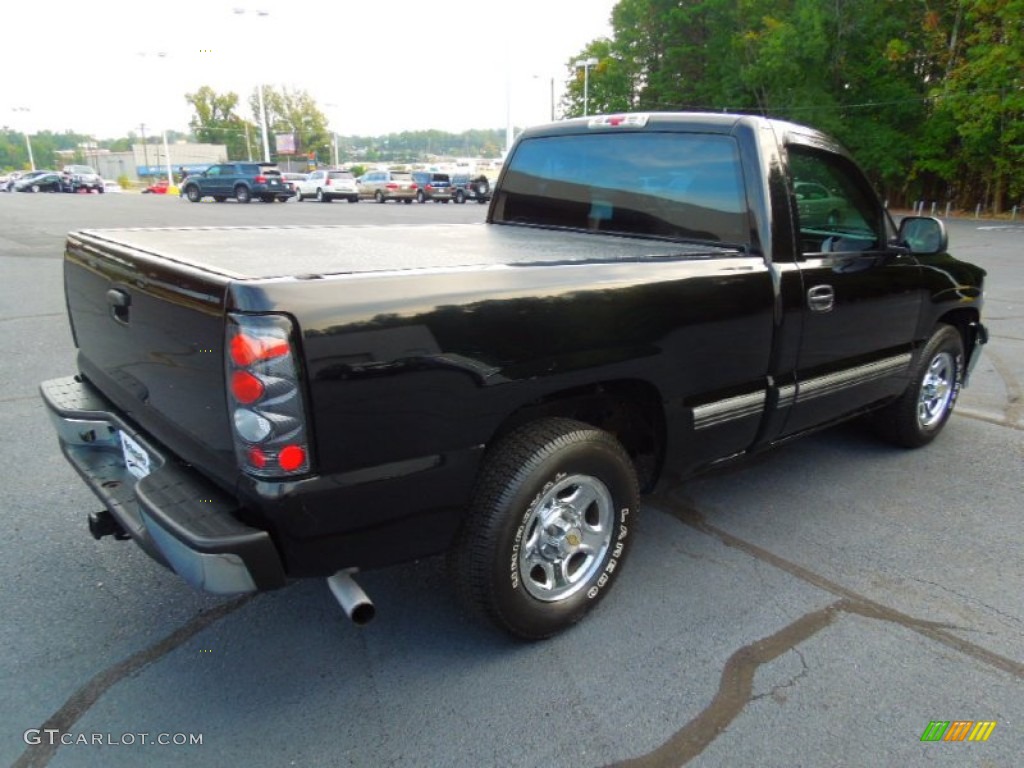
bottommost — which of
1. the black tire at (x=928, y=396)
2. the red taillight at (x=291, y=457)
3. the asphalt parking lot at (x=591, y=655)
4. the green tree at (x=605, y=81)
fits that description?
the asphalt parking lot at (x=591, y=655)

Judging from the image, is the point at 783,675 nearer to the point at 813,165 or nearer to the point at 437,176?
the point at 813,165

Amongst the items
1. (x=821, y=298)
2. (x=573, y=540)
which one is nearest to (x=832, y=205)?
(x=821, y=298)

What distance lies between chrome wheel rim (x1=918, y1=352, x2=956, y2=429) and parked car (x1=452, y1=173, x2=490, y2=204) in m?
35.6

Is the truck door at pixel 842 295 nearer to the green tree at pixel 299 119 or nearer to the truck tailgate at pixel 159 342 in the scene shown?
the truck tailgate at pixel 159 342

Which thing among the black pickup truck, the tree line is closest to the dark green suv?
the tree line

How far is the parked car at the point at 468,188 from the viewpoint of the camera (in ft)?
127

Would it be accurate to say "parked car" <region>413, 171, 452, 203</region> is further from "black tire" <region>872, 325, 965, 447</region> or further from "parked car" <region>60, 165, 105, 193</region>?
"black tire" <region>872, 325, 965, 447</region>

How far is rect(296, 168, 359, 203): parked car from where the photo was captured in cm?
3922

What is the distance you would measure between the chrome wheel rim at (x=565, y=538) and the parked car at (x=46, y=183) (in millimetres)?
60342

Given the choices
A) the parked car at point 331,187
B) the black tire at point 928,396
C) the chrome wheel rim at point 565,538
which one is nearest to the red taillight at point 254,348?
the chrome wheel rim at point 565,538

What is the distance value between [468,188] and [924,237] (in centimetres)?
3665

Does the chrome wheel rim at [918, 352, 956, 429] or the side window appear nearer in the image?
the side window
